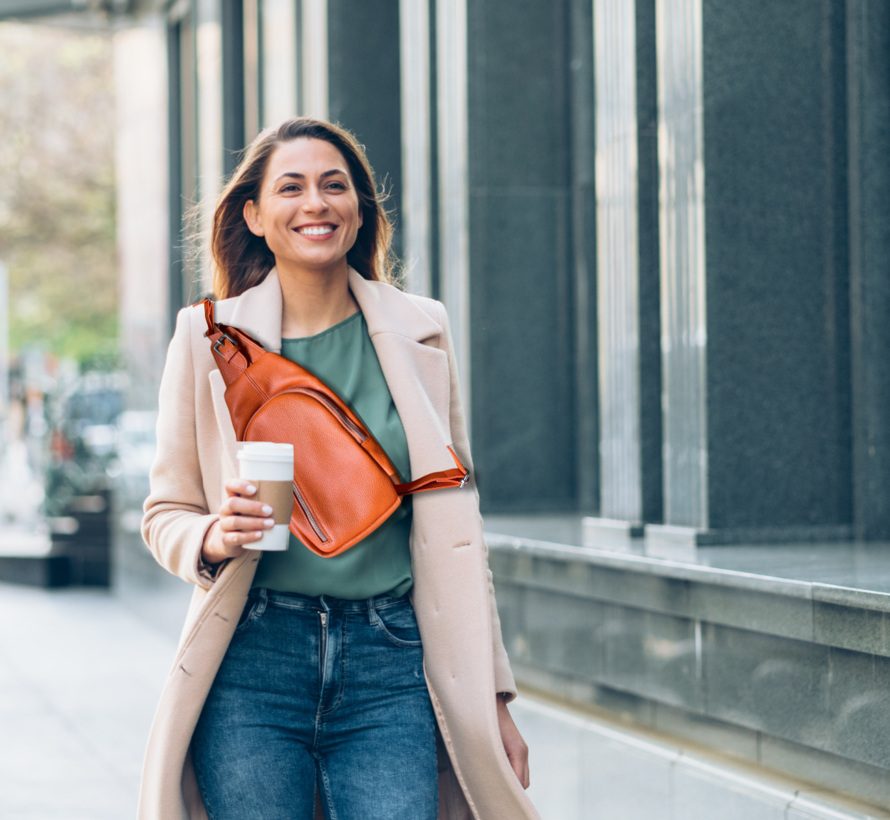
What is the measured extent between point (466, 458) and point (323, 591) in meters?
0.45

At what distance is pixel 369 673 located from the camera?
7.26 feet

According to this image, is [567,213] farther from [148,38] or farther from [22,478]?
[22,478]

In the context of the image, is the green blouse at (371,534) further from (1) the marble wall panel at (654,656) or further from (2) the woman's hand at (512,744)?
(1) the marble wall panel at (654,656)

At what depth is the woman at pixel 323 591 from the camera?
2.17 meters

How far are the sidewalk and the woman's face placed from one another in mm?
3770

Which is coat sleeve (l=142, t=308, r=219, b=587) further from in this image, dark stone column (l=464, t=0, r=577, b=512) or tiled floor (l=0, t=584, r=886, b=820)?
dark stone column (l=464, t=0, r=577, b=512)

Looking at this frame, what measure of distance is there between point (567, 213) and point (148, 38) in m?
6.73

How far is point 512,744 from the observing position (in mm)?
2354

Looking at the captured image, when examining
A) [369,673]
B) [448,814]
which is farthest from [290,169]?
[448,814]

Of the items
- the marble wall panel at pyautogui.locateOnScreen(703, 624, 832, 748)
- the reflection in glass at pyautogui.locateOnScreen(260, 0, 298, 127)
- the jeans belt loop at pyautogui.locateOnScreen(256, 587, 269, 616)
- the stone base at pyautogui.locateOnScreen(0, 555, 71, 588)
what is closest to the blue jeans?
the jeans belt loop at pyautogui.locateOnScreen(256, 587, 269, 616)

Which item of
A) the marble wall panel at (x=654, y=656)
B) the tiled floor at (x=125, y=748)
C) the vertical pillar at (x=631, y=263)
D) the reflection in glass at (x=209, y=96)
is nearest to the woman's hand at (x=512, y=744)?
the tiled floor at (x=125, y=748)

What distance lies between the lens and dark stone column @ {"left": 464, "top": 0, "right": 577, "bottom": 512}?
6.52 m

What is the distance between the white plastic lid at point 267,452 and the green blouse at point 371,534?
296 mm

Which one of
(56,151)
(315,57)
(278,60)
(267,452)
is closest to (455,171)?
(315,57)
